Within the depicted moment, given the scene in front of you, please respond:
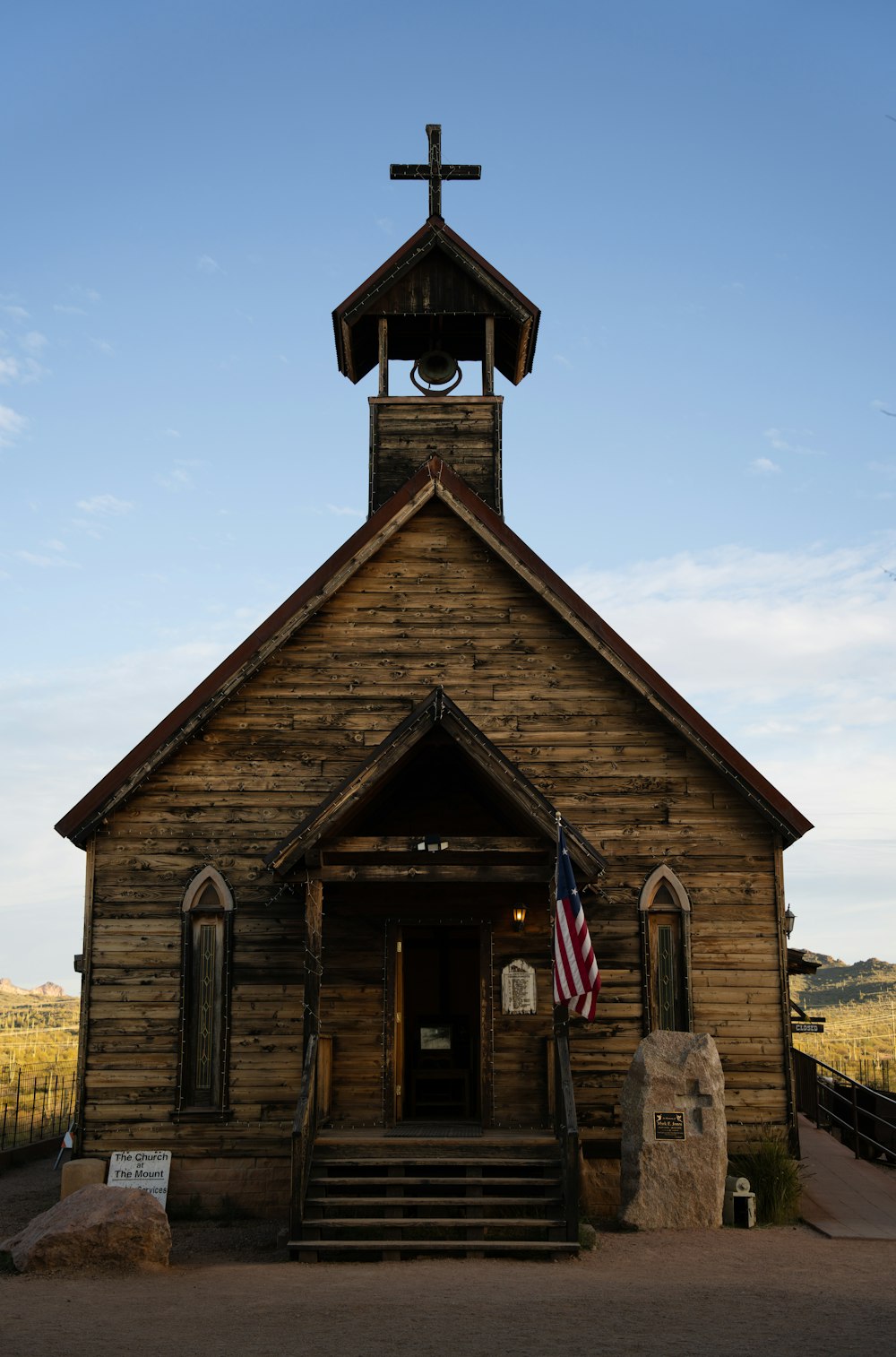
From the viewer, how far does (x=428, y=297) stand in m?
17.6

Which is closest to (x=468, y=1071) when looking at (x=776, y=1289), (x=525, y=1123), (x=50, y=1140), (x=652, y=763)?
(x=525, y=1123)

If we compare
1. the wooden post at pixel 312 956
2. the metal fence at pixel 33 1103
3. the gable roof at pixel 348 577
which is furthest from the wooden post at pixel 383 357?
the metal fence at pixel 33 1103

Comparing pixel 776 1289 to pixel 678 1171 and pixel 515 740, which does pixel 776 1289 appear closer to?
pixel 678 1171

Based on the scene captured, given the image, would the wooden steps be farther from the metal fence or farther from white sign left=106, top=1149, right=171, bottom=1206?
the metal fence

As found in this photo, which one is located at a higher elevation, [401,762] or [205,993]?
[401,762]

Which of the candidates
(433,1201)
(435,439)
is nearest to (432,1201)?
(433,1201)

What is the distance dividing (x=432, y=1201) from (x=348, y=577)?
7385 millimetres

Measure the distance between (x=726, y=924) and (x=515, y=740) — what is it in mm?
3325

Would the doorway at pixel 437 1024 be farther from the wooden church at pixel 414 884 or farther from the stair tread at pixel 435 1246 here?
the stair tread at pixel 435 1246

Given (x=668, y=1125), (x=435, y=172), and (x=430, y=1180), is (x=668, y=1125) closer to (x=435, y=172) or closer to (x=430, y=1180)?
(x=430, y=1180)

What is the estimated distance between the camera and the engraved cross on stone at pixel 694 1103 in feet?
40.6

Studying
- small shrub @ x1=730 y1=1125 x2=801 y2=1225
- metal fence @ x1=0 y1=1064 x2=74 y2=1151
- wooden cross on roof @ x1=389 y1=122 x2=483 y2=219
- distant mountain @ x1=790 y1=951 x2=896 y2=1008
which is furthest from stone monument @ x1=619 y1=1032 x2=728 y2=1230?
distant mountain @ x1=790 y1=951 x2=896 y2=1008

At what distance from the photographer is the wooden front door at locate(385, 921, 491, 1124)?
14.3 metres

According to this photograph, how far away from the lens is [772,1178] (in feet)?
43.1
